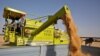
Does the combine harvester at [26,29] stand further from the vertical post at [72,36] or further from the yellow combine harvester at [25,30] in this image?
the vertical post at [72,36]

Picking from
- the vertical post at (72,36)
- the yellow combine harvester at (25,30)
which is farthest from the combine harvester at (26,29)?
the vertical post at (72,36)

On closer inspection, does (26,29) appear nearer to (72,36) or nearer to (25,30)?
(25,30)

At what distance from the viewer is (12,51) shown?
15.2ft

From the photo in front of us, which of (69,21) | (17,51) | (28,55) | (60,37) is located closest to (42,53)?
(28,55)

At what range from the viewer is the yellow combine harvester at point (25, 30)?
7141 millimetres

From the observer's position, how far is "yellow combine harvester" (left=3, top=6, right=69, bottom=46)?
7.14m

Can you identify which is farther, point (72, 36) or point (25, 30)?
point (25, 30)

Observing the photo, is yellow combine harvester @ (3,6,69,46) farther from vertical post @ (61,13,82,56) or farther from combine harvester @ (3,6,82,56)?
vertical post @ (61,13,82,56)

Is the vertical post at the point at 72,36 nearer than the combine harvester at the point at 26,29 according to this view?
Yes

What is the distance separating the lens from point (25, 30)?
7.55 meters

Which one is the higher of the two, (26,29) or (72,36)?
(26,29)

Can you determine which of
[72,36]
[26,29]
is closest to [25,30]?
[26,29]

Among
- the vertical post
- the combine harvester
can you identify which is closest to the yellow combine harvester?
the combine harvester

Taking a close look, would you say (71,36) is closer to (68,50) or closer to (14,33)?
(68,50)
